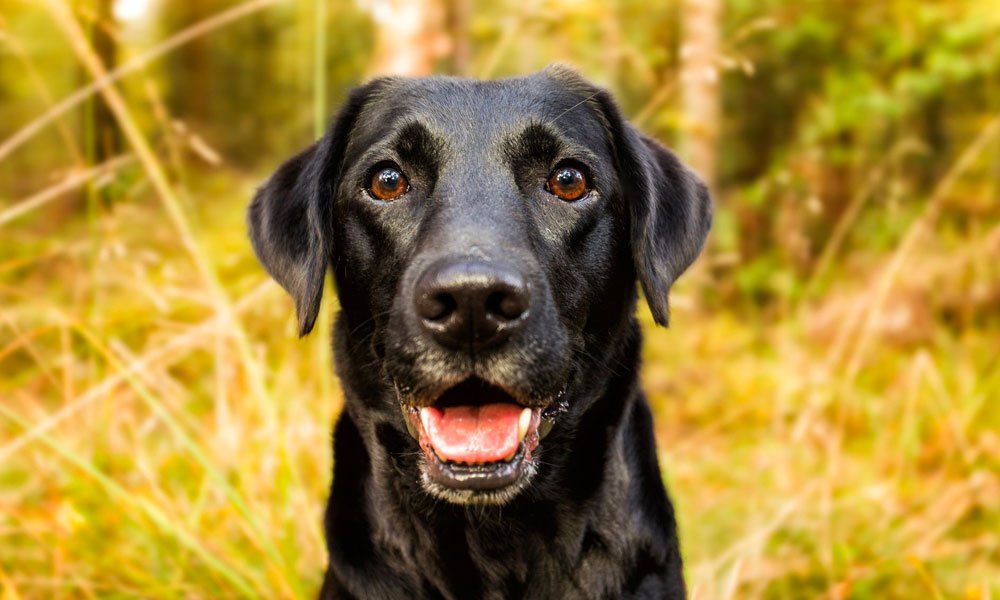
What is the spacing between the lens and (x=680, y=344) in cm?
719

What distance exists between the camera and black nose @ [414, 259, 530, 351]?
1951mm

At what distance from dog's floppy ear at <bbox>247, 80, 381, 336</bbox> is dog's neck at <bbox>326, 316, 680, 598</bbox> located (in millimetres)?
364

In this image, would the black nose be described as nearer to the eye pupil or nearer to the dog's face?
the dog's face

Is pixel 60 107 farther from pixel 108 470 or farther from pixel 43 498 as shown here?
pixel 43 498

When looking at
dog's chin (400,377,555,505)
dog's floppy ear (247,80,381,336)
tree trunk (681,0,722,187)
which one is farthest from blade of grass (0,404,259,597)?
tree trunk (681,0,722,187)

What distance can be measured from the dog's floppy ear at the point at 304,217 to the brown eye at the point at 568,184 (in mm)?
624

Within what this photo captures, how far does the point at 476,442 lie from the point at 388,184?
72 cm

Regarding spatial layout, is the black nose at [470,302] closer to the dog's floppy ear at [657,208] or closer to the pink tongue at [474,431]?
the pink tongue at [474,431]

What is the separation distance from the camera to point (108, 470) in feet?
11.7

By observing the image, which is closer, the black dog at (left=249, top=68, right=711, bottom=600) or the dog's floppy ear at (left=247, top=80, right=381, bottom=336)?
the black dog at (left=249, top=68, right=711, bottom=600)

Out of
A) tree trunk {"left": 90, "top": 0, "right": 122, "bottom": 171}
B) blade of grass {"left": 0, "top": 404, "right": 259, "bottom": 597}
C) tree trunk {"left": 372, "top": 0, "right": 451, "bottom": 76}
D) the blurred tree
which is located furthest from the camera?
tree trunk {"left": 372, "top": 0, "right": 451, "bottom": 76}

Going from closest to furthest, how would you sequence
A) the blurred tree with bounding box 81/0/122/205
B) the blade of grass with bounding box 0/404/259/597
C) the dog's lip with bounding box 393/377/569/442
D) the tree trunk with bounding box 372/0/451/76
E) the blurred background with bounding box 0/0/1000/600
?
the dog's lip with bounding box 393/377/569/442 < the blade of grass with bounding box 0/404/259/597 < the blurred background with bounding box 0/0/1000/600 < the blurred tree with bounding box 81/0/122/205 < the tree trunk with bounding box 372/0/451/76

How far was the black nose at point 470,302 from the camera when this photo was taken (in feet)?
6.40

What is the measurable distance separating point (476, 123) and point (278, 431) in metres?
1.39
